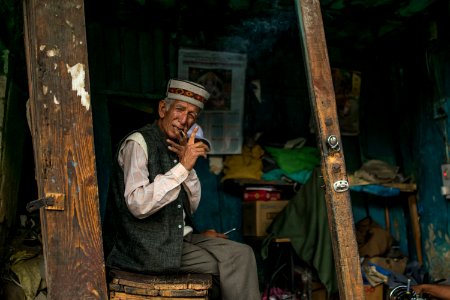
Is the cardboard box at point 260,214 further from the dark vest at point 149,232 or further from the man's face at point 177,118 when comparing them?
the dark vest at point 149,232

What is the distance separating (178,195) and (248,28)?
→ 9.17 feet

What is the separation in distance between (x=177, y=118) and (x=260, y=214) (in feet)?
6.52

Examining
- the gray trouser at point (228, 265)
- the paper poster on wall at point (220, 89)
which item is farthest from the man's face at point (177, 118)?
the paper poster on wall at point (220, 89)

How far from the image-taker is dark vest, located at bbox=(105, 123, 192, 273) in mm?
3328

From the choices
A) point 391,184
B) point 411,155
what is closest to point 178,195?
point 391,184

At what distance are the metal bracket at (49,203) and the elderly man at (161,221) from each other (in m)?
0.64

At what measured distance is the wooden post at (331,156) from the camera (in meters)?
2.94

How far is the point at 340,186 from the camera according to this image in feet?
9.80

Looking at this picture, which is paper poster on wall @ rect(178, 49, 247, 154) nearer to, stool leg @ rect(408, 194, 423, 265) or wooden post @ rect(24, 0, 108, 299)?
stool leg @ rect(408, 194, 423, 265)

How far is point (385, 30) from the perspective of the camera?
574 cm

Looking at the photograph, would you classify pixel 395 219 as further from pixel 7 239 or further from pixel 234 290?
pixel 7 239

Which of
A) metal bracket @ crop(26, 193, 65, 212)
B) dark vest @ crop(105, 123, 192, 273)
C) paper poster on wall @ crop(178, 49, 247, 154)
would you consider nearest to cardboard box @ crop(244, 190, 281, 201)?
paper poster on wall @ crop(178, 49, 247, 154)

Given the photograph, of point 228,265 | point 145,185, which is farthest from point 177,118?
point 228,265

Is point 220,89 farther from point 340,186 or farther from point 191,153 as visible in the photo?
point 340,186
